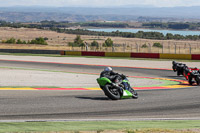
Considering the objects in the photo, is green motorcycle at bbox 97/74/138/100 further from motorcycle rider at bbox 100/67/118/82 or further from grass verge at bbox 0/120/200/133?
grass verge at bbox 0/120/200/133

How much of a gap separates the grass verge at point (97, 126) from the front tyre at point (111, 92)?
3.86 metres

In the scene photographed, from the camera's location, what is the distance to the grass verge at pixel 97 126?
28.7 feet

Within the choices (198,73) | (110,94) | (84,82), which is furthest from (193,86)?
(110,94)

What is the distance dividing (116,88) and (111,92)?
0.21 meters

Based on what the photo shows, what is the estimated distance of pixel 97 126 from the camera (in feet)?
30.5

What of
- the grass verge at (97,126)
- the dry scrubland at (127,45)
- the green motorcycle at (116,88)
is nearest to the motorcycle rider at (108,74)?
the green motorcycle at (116,88)

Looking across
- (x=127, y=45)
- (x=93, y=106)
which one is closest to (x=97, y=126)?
(x=93, y=106)

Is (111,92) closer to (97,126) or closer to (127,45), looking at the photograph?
(97,126)

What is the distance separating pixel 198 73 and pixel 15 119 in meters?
11.2

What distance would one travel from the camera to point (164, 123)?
32.7 feet

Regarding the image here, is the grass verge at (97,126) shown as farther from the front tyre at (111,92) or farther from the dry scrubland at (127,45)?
the dry scrubland at (127,45)

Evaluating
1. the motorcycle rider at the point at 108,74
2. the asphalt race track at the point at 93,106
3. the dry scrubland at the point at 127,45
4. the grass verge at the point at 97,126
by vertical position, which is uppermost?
the motorcycle rider at the point at 108,74

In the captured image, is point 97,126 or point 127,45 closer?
point 97,126

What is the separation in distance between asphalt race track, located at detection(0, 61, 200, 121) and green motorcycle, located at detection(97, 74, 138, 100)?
0.24m
